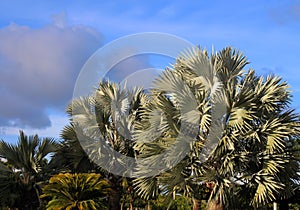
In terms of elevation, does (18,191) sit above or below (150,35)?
below

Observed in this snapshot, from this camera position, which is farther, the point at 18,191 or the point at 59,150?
the point at 59,150

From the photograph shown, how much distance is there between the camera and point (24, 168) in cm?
2036

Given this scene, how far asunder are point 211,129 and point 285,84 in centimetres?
322

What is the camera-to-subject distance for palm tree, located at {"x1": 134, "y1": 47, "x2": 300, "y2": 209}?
1496 cm

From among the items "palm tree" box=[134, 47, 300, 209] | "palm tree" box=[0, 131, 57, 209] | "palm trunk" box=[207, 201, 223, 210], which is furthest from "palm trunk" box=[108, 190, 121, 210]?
"palm trunk" box=[207, 201, 223, 210]

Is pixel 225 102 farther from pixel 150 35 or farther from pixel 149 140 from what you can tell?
pixel 150 35

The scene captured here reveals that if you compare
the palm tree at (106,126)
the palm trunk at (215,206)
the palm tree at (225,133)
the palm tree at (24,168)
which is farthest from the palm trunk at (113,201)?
the palm trunk at (215,206)

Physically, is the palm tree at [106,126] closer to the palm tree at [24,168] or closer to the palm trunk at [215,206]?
the palm tree at [24,168]

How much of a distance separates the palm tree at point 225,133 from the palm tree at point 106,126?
13.5 feet

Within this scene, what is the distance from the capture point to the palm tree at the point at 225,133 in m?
15.0

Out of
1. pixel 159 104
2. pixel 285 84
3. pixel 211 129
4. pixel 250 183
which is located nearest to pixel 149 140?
pixel 159 104

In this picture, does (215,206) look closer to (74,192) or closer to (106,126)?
(74,192)

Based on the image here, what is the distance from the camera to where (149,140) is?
16219mm

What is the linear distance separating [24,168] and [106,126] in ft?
12.4
